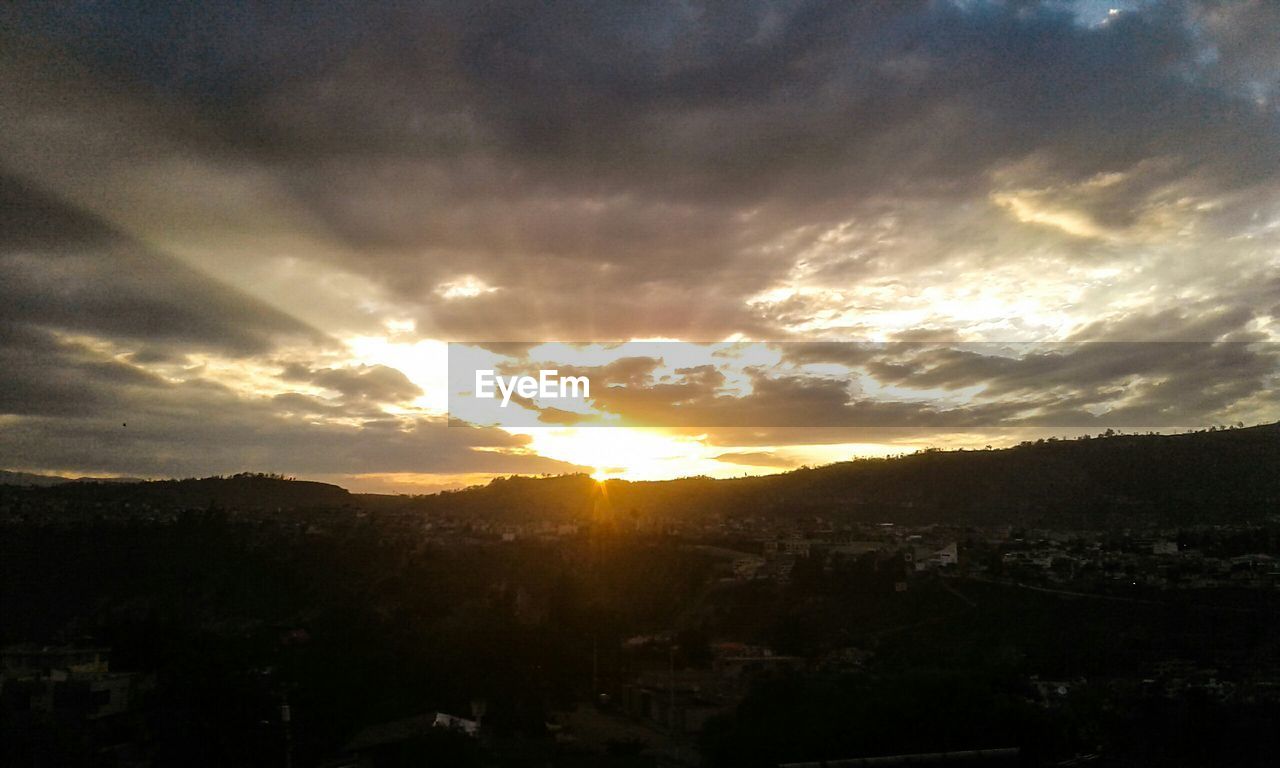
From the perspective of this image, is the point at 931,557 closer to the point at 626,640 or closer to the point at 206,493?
the point at 626,640

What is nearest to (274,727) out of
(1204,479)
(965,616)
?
(965,616)

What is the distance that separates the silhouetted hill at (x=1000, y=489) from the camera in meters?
31.8

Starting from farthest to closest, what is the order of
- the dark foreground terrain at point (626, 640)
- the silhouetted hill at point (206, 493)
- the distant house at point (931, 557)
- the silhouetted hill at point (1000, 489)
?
the silhouetted hill at point (1000, 489)
the silhouetted hill at point (206, 493)
the distant house at point (931, 557)
the dark foreground terrain at point (626, 640)

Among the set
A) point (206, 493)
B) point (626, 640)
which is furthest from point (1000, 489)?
point (206, 493)

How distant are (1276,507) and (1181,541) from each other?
869 cm

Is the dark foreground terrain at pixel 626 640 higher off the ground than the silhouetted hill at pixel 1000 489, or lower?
lower

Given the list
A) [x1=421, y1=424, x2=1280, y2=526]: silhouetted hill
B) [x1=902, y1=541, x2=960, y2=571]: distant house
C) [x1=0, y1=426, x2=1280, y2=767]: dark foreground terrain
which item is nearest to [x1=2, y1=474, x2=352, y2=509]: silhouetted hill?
[x1=0, y1=426, x2=1280, y2=767]: dark foreground terrain

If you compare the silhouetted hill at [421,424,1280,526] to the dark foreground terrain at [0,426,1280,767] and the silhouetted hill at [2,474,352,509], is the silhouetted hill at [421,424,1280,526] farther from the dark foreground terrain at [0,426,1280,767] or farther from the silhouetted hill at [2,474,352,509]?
the silhouetted hill at [2,474,352,509]

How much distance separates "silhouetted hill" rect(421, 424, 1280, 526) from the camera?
3178cm

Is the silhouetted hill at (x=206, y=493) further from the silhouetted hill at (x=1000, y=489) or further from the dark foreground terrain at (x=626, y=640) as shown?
the silhouetted hill at (x=1000, y=489)

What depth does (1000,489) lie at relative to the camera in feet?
128

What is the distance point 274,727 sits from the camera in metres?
10.2

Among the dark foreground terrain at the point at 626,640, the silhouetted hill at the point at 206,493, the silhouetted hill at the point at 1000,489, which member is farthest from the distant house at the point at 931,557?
the silhouetted hill at the point at 206,493

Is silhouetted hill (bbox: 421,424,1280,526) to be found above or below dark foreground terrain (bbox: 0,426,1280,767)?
above
